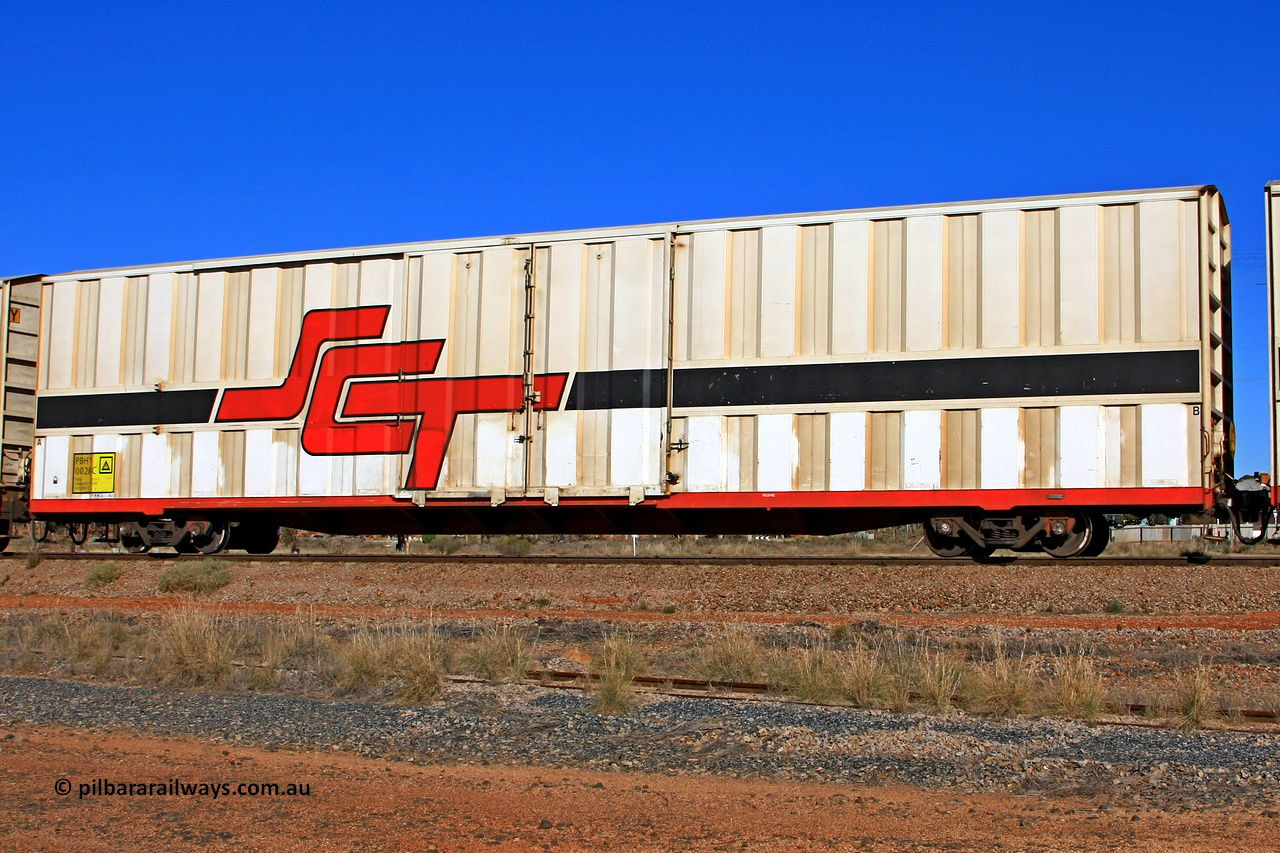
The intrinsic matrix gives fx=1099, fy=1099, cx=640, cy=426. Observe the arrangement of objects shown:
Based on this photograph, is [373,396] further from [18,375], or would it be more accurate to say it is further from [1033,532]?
[1033,532]

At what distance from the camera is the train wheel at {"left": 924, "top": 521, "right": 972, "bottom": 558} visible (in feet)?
44.9

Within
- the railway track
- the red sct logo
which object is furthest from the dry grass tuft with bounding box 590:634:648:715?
the red sct logo

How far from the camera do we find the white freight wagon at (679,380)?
492 inches

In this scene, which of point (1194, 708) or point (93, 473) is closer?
point (1194, 708)

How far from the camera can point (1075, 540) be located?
13172 millimetres

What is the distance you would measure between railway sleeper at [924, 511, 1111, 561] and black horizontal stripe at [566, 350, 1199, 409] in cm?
159

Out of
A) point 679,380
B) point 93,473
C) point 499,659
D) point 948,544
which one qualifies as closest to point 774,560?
point 948,544

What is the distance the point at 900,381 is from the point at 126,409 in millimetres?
10988

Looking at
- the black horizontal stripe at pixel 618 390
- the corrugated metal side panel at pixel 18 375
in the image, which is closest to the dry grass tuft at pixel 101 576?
the corrugated metal side panel at pixel 18 375

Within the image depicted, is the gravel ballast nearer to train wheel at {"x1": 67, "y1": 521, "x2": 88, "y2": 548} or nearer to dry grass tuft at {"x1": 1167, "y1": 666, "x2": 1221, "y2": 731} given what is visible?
dry grass tuft at {"x1": 1167, "y1": 666, "x2": 1221, "y2": 731}

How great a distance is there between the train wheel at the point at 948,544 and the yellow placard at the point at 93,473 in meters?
11.5

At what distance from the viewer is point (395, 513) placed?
15328mm

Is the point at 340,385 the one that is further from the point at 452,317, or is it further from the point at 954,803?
the point at 954,803

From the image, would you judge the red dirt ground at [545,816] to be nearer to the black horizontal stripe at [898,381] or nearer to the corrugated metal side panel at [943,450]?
the corrugated metal side panel at [943,450]
